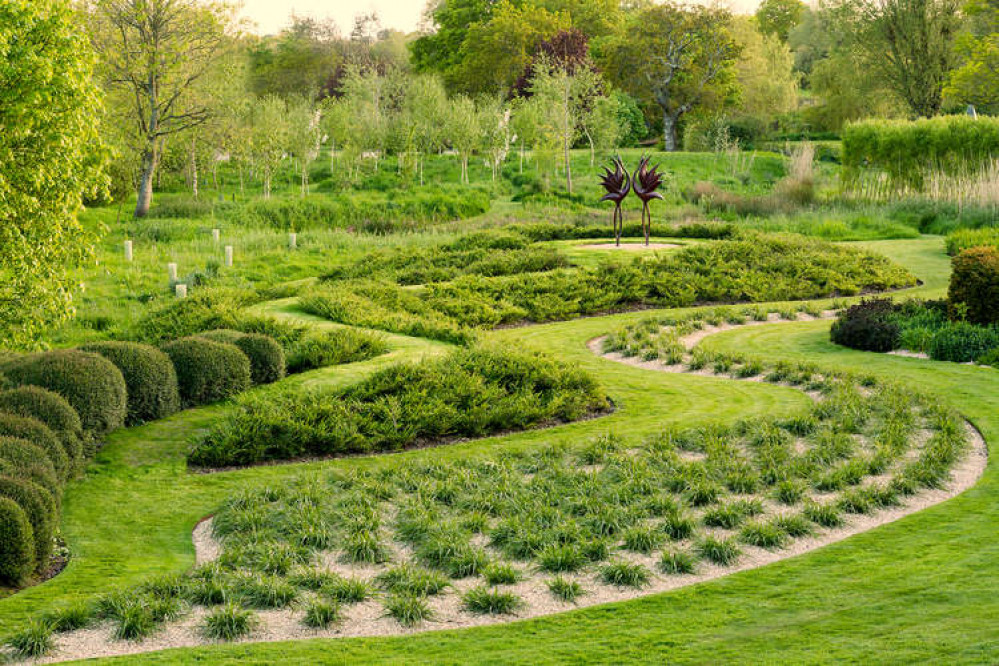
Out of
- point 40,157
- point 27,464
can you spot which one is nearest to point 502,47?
point 40,157

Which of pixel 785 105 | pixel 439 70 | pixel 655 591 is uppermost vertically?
pixel 439 70

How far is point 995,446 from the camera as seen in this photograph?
7.61 meters

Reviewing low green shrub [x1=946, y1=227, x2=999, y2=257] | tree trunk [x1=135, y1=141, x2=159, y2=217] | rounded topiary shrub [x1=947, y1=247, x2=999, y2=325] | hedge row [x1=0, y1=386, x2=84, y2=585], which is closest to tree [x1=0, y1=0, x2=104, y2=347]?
hedge row [x1=0, y1=386, x2=84, y2=585]

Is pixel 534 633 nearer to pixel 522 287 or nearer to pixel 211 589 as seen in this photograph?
pixel 211 589

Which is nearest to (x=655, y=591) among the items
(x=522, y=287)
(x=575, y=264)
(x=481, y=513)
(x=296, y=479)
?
(x=481, y=513)

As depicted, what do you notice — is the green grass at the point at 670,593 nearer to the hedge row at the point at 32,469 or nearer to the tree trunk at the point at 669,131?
the hedge row at the point at 32,469

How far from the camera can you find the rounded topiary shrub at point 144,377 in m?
8.54

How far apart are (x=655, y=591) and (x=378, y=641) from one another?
1.62m

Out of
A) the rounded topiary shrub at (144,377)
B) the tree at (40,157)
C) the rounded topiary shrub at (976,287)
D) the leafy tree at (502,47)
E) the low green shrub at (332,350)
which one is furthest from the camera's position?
the leafy tree at (502,47)

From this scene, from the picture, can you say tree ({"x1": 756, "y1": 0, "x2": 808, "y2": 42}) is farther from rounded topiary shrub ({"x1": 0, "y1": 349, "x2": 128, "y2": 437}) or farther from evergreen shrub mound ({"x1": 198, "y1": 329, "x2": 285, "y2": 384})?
rounded topiary shrub ({"x1": 0, "y1": 349, "x2": 128, "y2": 437})

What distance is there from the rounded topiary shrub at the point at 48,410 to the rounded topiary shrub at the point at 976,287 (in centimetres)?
1038

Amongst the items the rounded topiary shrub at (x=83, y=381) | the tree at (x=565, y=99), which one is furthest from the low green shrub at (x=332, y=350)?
the tree at (x=565, y=99)

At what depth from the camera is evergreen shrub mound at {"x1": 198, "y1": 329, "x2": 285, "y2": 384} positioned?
991 centimetres

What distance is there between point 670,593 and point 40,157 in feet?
24.0
